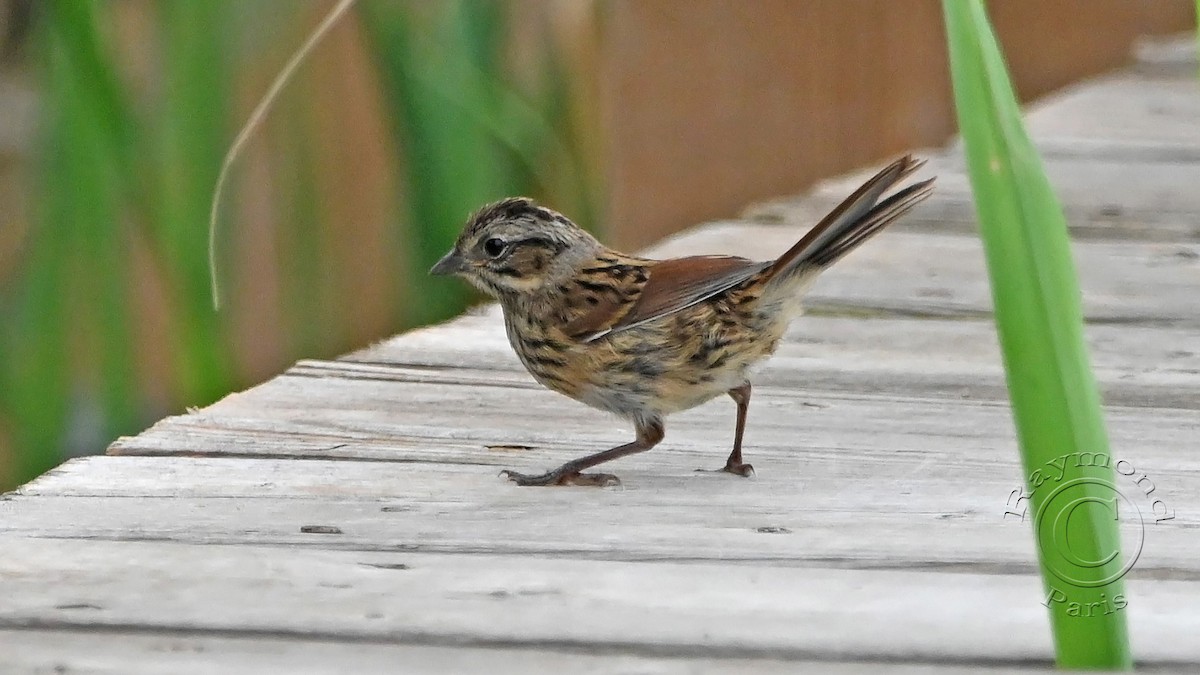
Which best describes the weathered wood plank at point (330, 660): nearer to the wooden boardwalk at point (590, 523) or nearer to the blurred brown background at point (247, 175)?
the wooden boardwalk at point (590, 523)

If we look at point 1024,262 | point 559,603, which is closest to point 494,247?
point 559,603

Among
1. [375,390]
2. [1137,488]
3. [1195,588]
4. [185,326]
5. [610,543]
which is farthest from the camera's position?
[185,326]

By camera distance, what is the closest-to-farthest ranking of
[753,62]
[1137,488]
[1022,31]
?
[1137,488] → [753,62] → [1022,31]

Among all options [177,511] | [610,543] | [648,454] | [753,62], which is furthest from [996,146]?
[753,62]

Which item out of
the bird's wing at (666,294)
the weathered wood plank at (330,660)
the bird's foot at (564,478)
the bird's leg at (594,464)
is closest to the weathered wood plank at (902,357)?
the bird's wing at (666,294)

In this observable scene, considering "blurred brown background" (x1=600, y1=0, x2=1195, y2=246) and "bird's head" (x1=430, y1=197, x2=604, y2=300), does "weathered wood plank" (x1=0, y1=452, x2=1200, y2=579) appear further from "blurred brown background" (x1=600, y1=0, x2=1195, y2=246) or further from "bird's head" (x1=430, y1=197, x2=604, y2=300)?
"blurred brown background" (x1=600, y1=0, x2=1195, y2=246)

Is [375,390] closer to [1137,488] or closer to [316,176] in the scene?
[316,176]

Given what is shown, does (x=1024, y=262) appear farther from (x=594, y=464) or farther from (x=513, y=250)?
(x=513, y=250)

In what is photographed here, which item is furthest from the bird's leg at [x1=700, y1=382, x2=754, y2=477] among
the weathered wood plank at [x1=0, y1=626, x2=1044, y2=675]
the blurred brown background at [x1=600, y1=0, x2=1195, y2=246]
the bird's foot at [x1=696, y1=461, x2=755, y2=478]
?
the blurred brown background at [x1=600, y1=0, x2=1195, y2=246]
